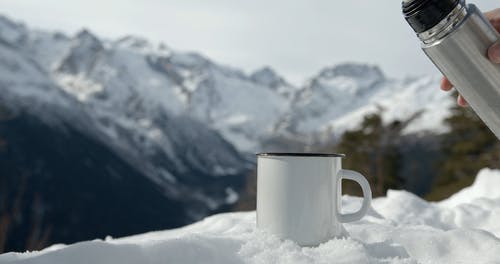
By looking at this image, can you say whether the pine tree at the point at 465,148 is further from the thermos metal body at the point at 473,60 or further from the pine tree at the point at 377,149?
the thermos metal body at the point at 473,60

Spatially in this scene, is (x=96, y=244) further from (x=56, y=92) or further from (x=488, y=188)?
(x=56, y=92)

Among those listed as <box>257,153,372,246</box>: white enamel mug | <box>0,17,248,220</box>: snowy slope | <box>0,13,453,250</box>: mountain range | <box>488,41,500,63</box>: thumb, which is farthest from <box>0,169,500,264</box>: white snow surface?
<box>0,17,248,220</box>: snowy slope

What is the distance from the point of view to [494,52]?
94 cm

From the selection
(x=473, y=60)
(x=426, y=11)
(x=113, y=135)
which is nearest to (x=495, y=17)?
(x=473, y=60)

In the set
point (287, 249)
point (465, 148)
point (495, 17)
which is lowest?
point (465, 148)

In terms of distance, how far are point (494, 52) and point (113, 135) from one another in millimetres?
140391

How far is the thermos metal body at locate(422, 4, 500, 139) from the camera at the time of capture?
96cm

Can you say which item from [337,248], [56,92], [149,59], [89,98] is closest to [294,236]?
[337,248]

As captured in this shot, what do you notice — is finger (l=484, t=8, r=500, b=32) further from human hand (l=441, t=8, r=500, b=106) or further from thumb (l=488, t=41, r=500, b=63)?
thumb (l=488, t=41, r=500, b=63)

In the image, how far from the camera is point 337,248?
1.04 m

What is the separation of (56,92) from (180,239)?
382ft

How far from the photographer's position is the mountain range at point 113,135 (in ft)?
257

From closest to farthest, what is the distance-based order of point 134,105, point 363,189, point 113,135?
point 363,189 < point 113,135 < point 134,105

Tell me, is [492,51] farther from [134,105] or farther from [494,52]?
[134,105]
